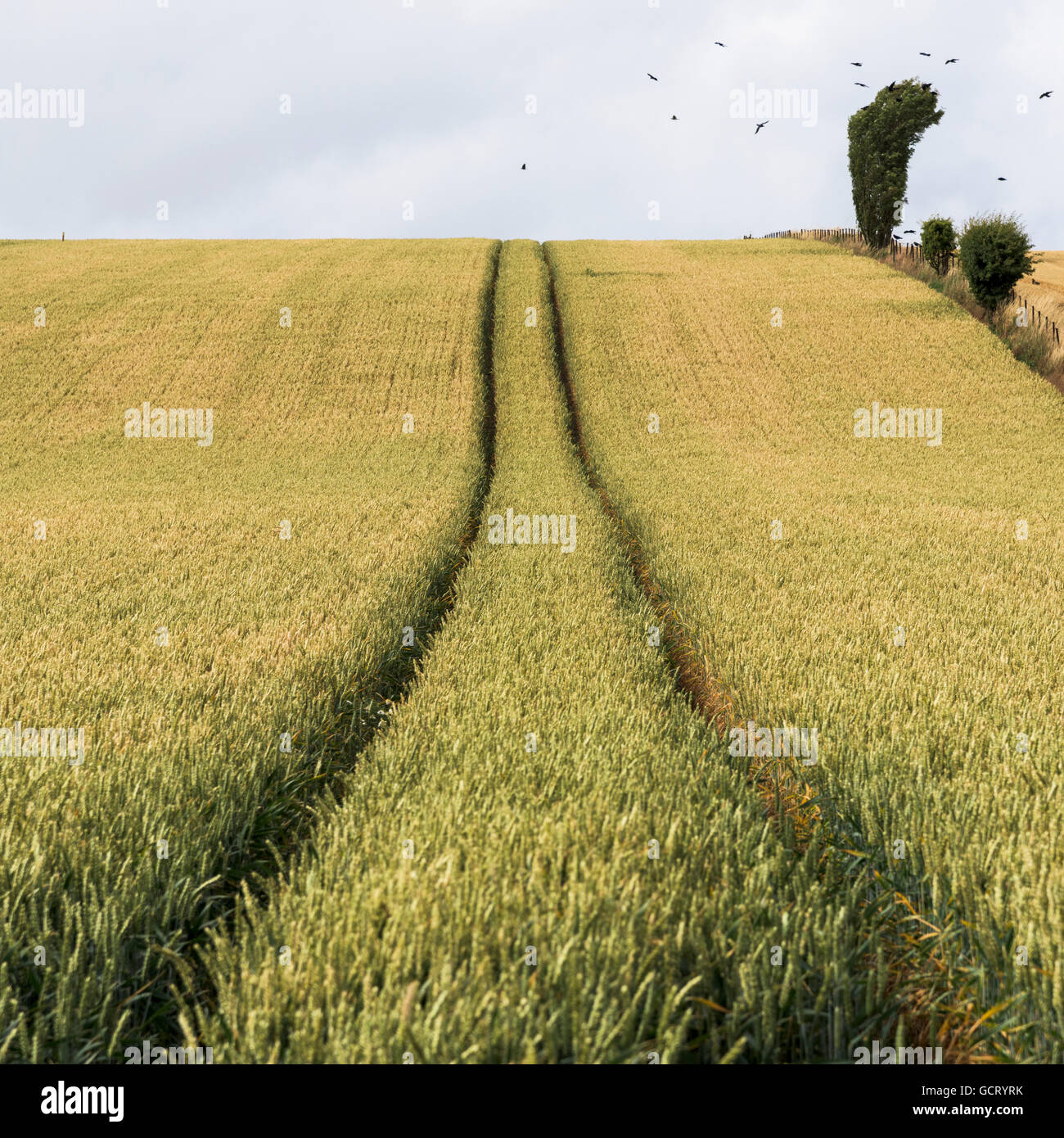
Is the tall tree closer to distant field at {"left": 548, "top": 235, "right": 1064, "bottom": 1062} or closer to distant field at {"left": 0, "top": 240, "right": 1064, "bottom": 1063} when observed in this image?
distant field at {"left": 548, "top": 235, "right": 1064, "bottom": 1062}

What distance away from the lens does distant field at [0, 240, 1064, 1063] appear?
2.08 m

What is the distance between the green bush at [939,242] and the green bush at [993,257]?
215 inches

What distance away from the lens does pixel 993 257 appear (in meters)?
28.9

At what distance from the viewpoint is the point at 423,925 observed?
2.12m

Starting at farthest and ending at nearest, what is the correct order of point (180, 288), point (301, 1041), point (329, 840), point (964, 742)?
point (180, 288) → point (964, 742) → point (329, 840) → point (301, 1041)

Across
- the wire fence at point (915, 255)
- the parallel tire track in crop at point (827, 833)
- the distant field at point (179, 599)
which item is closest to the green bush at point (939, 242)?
the wire fence at point (915, 255)

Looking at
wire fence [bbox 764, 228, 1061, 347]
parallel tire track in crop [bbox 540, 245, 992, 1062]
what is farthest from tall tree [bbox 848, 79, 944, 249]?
parallel tire track in crop [bbox 540, 245, 992, 1062]

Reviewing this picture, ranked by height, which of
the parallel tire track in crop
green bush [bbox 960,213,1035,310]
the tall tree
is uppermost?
the tall tree

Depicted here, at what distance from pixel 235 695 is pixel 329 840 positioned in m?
1.69

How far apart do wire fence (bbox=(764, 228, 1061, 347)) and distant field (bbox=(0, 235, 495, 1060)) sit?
20.7 meters

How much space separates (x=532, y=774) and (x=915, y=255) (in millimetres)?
42705

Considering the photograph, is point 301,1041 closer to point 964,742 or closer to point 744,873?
point 744,873

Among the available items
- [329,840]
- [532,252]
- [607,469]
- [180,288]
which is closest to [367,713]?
[329,840]

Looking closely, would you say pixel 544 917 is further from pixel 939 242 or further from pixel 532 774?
pixel 939 242
